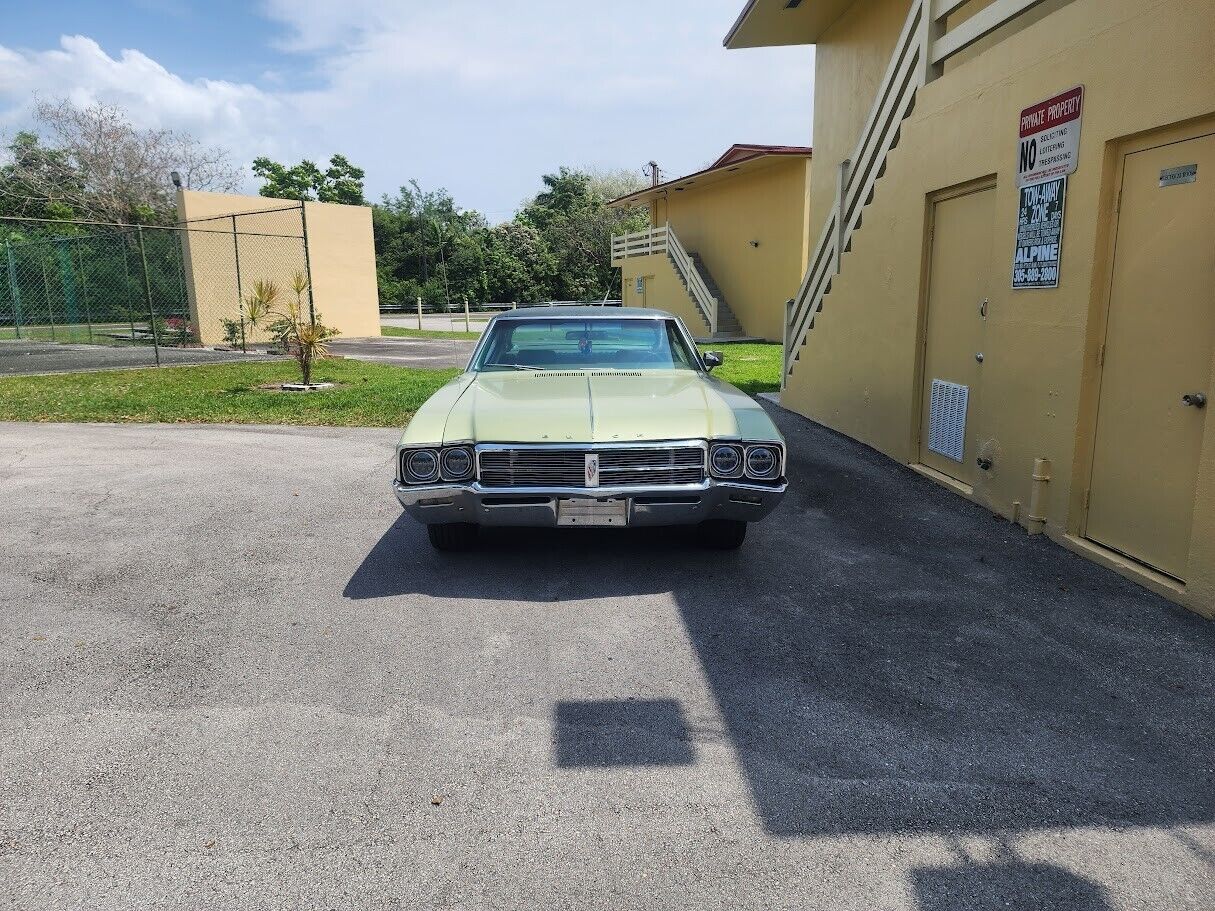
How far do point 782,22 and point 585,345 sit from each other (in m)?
8.74

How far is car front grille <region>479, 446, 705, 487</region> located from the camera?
4.42m

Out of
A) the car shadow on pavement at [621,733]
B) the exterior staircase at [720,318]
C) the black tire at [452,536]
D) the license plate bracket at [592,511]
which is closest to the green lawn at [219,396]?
the black tire at [452,536]

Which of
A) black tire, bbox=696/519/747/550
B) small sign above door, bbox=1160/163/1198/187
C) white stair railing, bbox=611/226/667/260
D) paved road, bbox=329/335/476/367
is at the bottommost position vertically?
black tire, bbox=696/519/747/550

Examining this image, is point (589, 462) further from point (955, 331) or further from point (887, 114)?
point (887, 114)

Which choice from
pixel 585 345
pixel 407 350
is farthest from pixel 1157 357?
pixel 407 350

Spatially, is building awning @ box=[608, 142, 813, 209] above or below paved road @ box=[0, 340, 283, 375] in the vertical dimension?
above

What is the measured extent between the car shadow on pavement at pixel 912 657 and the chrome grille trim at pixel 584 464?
600mm

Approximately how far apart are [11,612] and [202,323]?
1922 centimetres

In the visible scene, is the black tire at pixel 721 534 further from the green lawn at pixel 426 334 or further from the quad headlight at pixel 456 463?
the green lawn at pixel 426 334

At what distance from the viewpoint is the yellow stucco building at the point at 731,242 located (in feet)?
71.4

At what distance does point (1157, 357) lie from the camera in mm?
4617

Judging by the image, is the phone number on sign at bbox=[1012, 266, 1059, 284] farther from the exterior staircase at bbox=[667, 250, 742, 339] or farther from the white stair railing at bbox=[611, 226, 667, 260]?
the white stair railing at bbox=[611, 226, 667, 260]

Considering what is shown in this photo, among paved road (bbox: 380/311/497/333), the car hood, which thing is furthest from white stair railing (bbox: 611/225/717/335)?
the car hood

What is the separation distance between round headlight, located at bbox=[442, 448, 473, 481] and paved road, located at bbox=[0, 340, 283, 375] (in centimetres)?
1360
